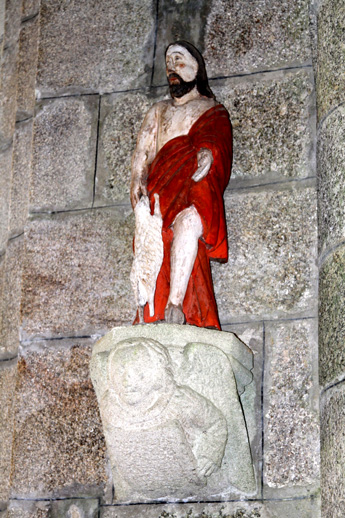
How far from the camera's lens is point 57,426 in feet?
12.4

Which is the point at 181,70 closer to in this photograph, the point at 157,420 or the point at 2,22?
the point at 157,420

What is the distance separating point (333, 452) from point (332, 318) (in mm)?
479

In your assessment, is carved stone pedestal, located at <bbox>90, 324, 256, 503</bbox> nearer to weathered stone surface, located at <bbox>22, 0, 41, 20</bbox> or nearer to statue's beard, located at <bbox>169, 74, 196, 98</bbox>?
statue's beard, located at <bbox>169, 74, 196, 98</bbox>

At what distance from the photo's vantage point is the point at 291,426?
11.2 feet

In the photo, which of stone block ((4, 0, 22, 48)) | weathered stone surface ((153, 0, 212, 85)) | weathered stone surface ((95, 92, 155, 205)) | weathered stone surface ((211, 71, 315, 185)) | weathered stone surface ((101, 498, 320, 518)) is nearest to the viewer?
weathered stone surface ((101, 498, 320, 518))

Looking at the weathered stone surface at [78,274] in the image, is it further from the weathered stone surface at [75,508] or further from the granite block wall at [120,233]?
the weathered stone surface at [75,508]

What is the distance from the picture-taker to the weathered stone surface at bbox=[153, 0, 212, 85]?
4184mm

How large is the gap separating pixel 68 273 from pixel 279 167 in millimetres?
1006

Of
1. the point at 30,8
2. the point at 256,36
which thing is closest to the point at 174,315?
the point at 256,36

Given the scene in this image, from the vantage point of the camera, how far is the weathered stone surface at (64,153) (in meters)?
4.14

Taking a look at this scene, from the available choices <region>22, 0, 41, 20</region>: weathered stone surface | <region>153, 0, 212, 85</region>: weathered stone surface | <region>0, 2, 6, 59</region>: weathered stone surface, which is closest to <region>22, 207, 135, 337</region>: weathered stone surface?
<region>153, 0, 212, 85</region>: weathered stone surface

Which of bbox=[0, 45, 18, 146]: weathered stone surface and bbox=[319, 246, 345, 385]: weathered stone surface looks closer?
bbox=[319, 246, 345, 385]: weathered stone surface

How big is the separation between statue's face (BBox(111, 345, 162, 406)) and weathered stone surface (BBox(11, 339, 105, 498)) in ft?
1.90

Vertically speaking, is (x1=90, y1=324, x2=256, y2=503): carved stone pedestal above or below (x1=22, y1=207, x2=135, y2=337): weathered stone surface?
below
